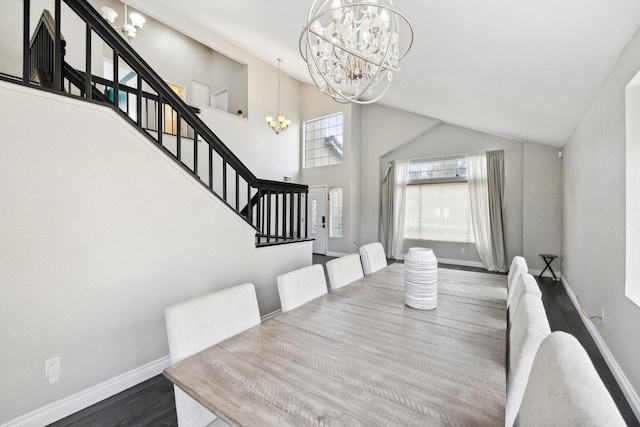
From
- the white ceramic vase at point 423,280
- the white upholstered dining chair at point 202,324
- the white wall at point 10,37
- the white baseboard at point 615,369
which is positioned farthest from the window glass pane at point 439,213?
the white wall at point 10,37

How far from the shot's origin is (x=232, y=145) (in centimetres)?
580

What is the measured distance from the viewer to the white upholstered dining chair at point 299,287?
1651 millimetres

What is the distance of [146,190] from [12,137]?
699 mm

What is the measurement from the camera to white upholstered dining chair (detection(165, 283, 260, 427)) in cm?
111

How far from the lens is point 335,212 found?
7.28 m

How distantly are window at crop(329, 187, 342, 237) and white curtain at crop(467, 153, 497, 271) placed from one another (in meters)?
2.99

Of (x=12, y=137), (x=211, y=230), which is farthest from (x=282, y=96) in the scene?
(x=12, y=137)

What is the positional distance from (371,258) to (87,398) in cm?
233

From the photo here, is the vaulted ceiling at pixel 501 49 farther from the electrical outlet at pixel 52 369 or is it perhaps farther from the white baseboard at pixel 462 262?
the electrical outlet at pixel 52 369

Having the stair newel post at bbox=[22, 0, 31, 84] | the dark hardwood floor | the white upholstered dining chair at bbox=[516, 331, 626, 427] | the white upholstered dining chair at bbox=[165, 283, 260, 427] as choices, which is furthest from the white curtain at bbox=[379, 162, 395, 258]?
the stair newel post at bbox=[22, 0, 31, 84]

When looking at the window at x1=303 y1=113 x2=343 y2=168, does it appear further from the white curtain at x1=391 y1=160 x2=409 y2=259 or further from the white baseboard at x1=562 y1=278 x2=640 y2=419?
the white baseboard at x1=562 y1=278 x2=640 y2=419

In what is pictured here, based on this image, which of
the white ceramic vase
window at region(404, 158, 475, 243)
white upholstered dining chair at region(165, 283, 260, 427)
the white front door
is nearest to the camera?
white upholstered dining chair at region(165, 283, 260, 427)

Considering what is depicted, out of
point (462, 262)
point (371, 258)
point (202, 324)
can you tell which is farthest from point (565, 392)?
point (462, 262)

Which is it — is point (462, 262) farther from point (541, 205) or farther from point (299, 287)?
point (299, 287)
